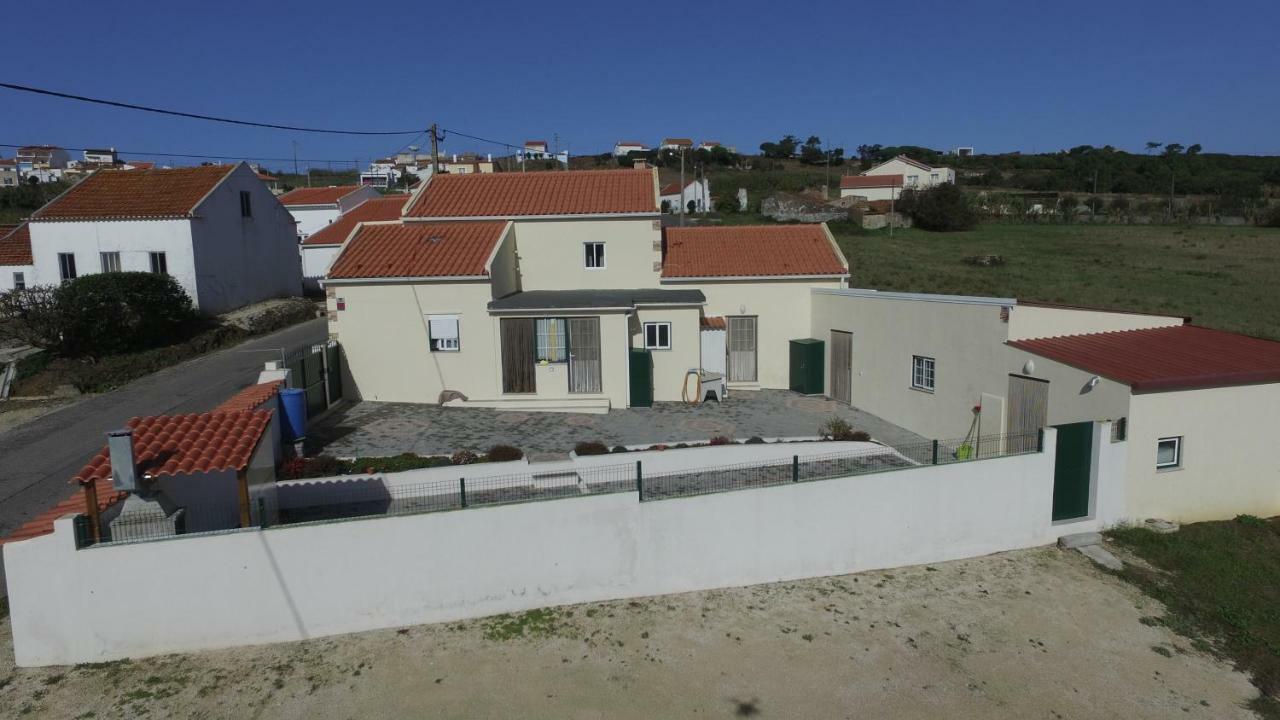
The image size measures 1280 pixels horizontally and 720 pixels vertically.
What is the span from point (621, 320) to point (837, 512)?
387 inches

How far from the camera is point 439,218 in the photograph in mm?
25688

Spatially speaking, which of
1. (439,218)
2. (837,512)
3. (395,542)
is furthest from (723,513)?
(439,218)

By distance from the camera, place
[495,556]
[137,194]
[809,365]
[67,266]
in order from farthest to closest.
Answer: [137,194], [67,266], [809,365], [495,556]

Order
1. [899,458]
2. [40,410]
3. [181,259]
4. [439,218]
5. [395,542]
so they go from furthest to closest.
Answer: [181,259] < [439,218] < [40,410] < [899,458] < [395,542]

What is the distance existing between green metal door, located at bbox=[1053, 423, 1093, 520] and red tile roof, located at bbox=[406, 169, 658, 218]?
565 inches

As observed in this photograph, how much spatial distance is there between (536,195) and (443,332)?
695 cm

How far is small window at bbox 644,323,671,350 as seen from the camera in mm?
23062

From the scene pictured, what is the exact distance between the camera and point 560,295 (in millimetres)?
24250

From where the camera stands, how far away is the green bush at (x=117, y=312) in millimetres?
24719

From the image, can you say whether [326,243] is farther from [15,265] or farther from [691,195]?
[691,195]

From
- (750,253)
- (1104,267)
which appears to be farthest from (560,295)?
(1104,267)

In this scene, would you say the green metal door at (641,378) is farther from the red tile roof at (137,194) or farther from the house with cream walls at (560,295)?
the red tile roof at (137,194)

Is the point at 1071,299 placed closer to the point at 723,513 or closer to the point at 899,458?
the point at 899,458

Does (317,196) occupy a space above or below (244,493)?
above
